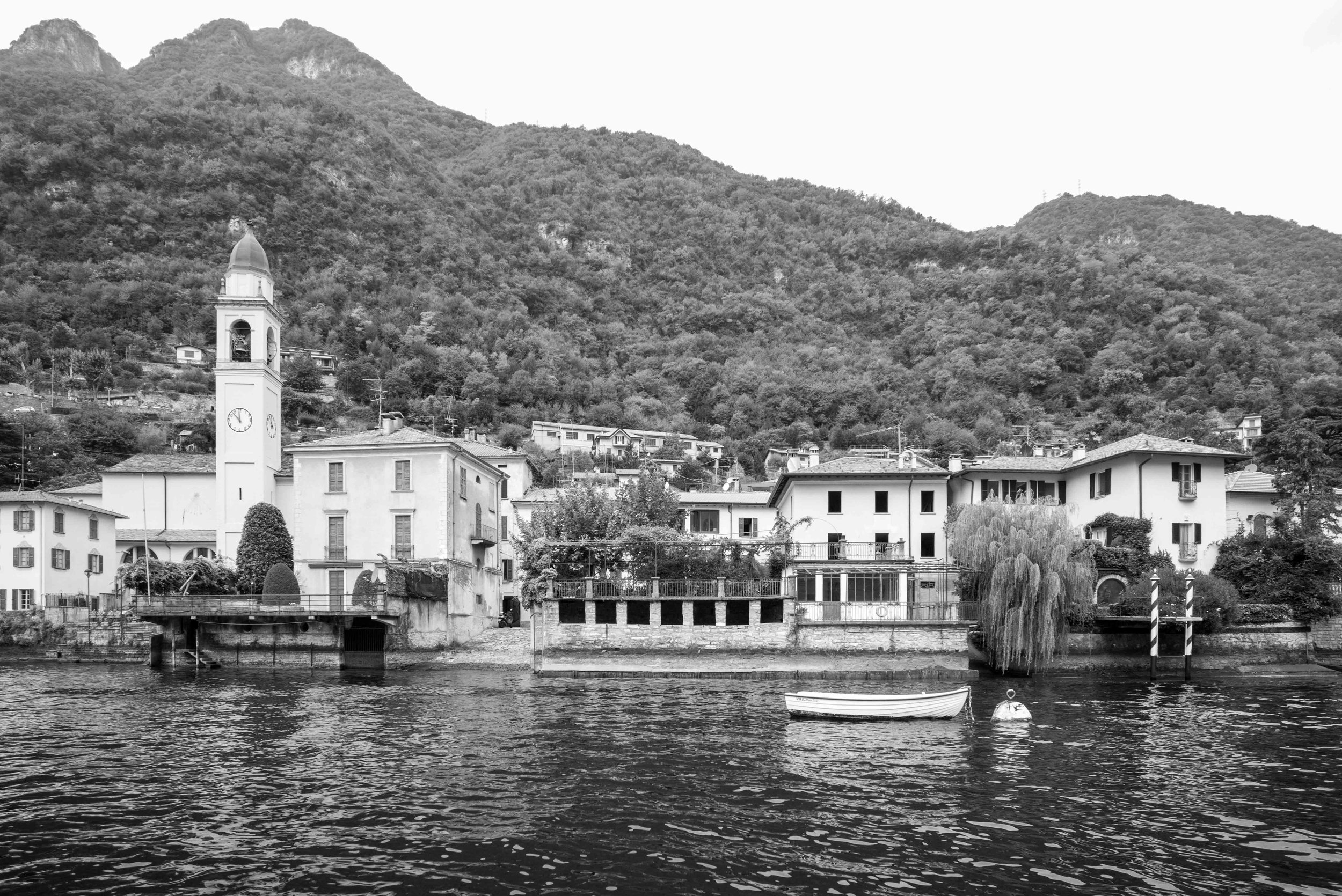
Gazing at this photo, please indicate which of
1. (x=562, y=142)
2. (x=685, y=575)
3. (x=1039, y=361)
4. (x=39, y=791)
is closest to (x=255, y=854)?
(x=39, y=791)

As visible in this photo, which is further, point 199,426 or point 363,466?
point 199,426

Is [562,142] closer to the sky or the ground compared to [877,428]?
closer to the sky

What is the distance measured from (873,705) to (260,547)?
1248 inches

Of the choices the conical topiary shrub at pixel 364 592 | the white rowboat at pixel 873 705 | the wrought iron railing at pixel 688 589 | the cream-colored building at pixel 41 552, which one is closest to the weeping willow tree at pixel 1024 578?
the wrought iron railing at pixel 688 589

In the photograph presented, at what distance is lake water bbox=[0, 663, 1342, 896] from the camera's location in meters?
14.5

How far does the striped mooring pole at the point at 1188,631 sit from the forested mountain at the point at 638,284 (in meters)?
51.6

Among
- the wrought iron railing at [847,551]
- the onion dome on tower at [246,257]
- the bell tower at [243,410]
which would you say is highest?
the onion dome on tower at [246,257]

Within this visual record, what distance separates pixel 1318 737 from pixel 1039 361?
3842 inches

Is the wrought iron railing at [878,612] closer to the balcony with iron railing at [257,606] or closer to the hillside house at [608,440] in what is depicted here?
the balcony with iron railing at [257,606]

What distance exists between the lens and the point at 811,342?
147m

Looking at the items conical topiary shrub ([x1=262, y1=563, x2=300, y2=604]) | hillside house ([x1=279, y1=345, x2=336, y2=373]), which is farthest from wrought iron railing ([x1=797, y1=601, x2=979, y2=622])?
hillside house ([x1=279, y1=345, x2=336, y2=373])

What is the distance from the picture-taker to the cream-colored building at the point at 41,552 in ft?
172

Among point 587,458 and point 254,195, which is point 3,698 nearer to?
point 587,458

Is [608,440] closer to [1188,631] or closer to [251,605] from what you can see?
[251,605]
